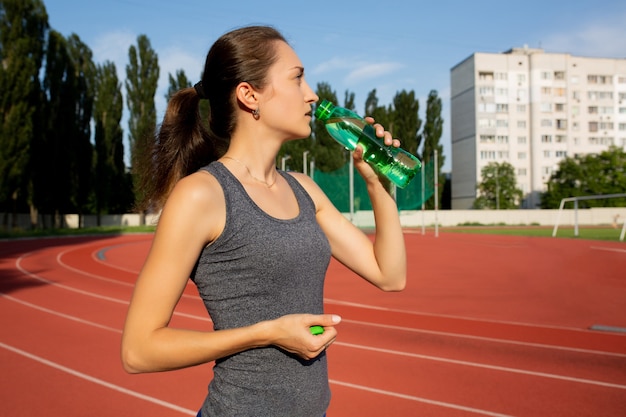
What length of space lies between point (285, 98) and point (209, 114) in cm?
31

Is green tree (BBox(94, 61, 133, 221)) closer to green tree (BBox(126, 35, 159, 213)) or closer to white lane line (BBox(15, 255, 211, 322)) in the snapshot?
green tree (BBox(126, 35, 159, 213))

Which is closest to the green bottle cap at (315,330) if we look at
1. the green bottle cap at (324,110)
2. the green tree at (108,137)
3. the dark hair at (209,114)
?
the dark hair at (209,114)

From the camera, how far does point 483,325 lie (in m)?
7.64

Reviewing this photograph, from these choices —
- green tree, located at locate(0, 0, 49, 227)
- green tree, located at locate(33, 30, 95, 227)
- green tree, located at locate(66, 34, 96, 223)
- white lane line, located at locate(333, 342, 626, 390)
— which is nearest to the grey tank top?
white lane line, located at locate(333, 342, 626, 390)

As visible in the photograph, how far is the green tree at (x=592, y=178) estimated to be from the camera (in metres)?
54.5

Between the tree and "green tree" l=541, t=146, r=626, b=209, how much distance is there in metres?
4.04

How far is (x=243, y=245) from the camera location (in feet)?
4.22

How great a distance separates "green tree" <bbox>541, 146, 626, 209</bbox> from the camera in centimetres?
5447

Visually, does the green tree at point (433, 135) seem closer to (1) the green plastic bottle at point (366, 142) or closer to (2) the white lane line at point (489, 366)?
(2) the white lane line at point (489, 366)

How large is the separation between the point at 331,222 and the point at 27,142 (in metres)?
31.8

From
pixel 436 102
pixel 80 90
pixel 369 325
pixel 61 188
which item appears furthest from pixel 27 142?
pixel 436 102

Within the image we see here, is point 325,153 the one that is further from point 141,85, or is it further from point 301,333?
point 301,333

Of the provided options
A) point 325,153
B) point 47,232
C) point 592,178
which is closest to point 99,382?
point 47,232

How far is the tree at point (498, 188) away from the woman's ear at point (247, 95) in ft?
187
